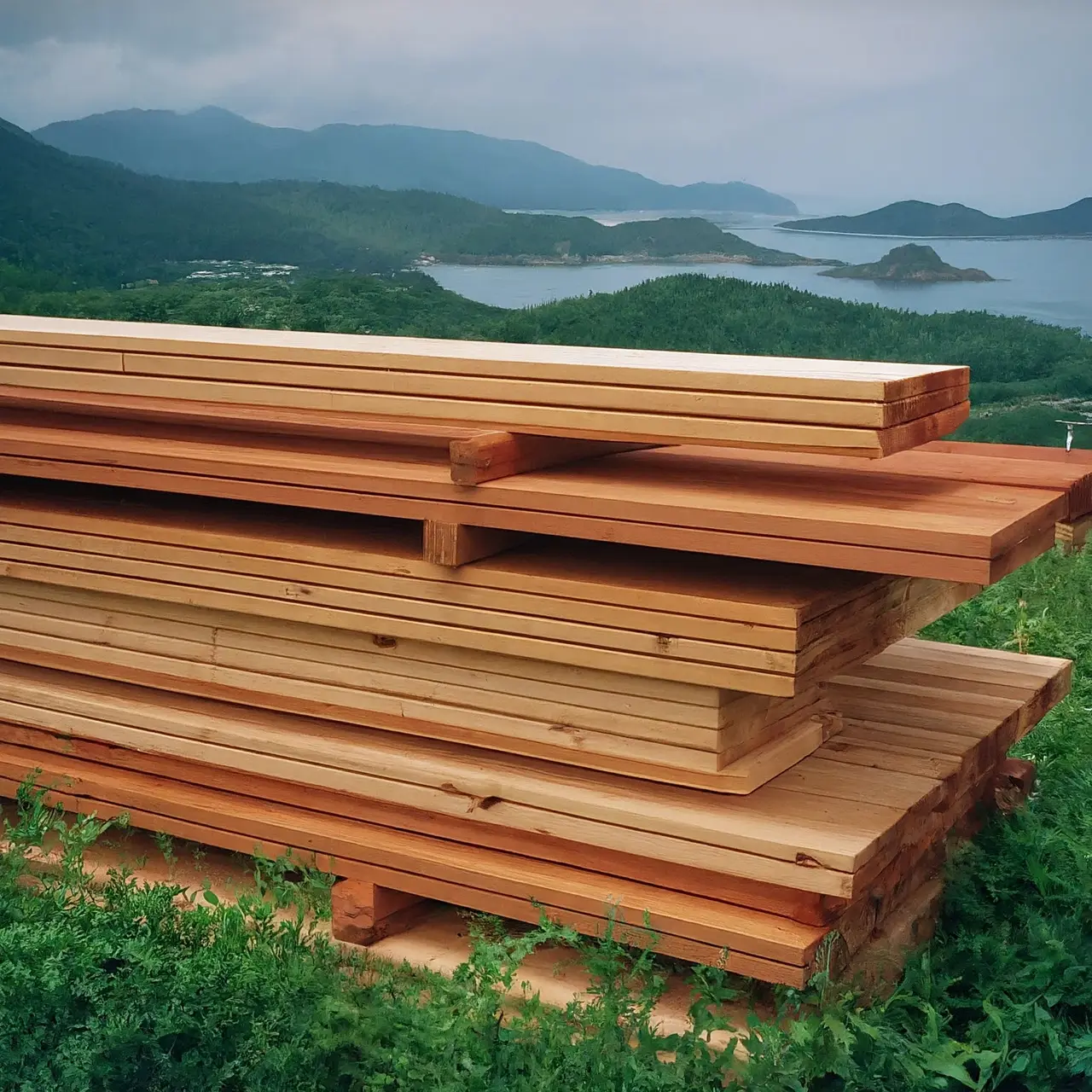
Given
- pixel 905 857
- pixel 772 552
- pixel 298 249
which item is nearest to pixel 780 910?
pixel 905 857

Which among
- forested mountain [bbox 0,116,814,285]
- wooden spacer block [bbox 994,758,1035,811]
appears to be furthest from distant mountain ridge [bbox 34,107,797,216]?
wooden spacer block [bbox 994,758,1035,811]

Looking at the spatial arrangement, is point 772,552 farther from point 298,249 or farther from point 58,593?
point 298,249

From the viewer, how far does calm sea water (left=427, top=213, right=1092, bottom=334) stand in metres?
13.0

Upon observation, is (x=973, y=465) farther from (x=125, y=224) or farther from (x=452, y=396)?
(x=125, y=224)

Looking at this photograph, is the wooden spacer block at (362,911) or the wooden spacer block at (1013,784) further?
the wooden spacer block at (1013,784)

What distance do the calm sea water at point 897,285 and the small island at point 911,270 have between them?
81 mm

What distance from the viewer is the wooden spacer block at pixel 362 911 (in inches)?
134

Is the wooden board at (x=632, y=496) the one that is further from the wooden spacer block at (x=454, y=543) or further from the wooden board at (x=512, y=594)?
the wooden board at (x=512, y=594)

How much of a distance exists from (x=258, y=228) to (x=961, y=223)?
8.38 meters

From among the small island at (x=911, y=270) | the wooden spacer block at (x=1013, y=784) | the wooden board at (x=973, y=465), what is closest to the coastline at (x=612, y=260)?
the small island at (x=911, y=270)

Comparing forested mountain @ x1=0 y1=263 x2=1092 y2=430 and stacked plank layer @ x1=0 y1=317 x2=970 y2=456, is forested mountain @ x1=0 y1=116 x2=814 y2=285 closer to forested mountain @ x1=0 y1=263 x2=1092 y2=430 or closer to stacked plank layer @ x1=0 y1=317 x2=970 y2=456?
forested mountain @ x1=0 y1=263 x2=1092 y2=430

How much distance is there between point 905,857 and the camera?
3.35 meters

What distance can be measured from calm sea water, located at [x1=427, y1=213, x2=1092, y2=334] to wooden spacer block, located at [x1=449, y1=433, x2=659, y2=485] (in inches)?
415

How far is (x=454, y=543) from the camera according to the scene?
124 inches
